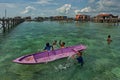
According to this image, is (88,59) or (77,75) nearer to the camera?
(77,75)

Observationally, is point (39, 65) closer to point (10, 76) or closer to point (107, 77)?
point (10, 76)

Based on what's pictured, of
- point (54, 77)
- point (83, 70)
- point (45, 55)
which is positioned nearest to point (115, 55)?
point (83, 70)

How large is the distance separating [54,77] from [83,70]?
10.4 ft

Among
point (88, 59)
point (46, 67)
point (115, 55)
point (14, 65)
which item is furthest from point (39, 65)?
point (115, 55)

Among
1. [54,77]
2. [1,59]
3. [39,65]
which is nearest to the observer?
[54,77]

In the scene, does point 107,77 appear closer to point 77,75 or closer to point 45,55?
point 77,75

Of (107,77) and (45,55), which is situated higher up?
(45,55)

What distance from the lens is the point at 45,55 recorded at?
784 inches

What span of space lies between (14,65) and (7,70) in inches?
57.5

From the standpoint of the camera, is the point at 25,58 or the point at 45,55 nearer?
the point at 25,58

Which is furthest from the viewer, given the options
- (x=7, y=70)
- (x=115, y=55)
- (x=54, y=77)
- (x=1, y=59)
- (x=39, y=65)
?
(x=115, y=55)

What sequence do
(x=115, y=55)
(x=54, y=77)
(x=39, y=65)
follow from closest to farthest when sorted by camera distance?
(x=54, y=77) < (x=39, y=65) < (x=115, y=55)

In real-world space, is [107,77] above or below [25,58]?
below

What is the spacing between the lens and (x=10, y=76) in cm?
1619
